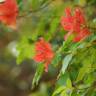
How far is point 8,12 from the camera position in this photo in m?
1.42

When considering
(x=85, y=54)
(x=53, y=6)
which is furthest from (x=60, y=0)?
(x=85, y=54)

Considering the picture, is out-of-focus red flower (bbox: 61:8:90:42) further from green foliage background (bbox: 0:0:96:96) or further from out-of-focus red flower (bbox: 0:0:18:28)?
out-of-focus red flower (bbox: 0:0:18:28)

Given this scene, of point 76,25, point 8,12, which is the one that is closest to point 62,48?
point 76,25

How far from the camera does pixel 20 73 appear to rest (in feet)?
12.8

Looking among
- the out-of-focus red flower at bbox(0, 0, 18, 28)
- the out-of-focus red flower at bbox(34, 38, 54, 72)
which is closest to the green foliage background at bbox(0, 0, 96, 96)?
the out-of-focus red flower at bbox(34, 38, 54, 72)

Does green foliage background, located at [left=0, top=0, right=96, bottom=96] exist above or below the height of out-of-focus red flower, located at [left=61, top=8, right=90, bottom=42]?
below

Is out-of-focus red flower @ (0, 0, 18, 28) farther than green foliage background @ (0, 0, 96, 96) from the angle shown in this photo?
Yes

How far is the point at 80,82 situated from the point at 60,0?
0.43 meters

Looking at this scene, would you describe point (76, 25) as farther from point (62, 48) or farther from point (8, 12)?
point (8, 12)

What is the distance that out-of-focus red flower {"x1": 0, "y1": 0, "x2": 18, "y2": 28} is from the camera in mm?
1398

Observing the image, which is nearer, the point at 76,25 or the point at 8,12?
the point at 76,25

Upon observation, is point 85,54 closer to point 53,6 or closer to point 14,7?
point 14,7

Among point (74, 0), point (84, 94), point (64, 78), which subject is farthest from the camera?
point (74, 0)

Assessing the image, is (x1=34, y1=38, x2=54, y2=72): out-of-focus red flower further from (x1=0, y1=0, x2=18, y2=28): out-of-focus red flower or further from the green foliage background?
(x1=0, y1=0, x2=18, y2=28): out-of-focus red flower
